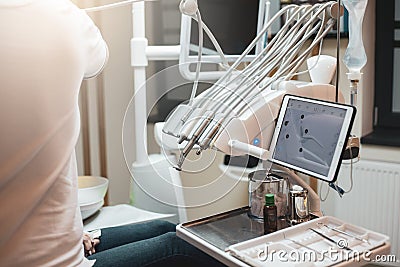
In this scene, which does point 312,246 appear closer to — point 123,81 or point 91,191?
point 91,191

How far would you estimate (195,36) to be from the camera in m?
1.51

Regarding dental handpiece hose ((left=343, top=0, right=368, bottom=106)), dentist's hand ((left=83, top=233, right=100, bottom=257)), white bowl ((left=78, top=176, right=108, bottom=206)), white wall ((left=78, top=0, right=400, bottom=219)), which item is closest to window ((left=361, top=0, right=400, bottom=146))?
white wall ((left=78, top=0, right=400, bottom=219))

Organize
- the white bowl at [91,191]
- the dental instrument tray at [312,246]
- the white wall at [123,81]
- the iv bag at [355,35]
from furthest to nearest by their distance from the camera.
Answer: the white wall at [123,81] → the white bowl at [91,191] → the iv bag at [355,35] → the dental instrument tray at [312,246]

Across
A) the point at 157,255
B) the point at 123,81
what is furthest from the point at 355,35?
the point at 123,81

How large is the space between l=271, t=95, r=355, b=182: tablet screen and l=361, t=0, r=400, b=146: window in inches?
62.8

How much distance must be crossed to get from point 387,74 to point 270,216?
6.00 ft

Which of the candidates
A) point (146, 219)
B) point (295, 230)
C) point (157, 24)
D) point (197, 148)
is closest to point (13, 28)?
point (197, 148)

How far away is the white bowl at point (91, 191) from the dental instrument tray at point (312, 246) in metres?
0.92

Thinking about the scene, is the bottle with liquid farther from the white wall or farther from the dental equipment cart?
the white wall

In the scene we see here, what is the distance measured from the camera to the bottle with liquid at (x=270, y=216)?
3.83 ft

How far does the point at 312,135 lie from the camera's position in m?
1.11

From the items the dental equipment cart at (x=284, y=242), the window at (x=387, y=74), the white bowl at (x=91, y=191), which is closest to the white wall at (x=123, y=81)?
the window at (x=387, y=74)

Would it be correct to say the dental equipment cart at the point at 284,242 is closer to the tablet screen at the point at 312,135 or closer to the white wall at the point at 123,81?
the tablet screen at the point at 312,135

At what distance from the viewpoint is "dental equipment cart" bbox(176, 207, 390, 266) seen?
3.31 ft
